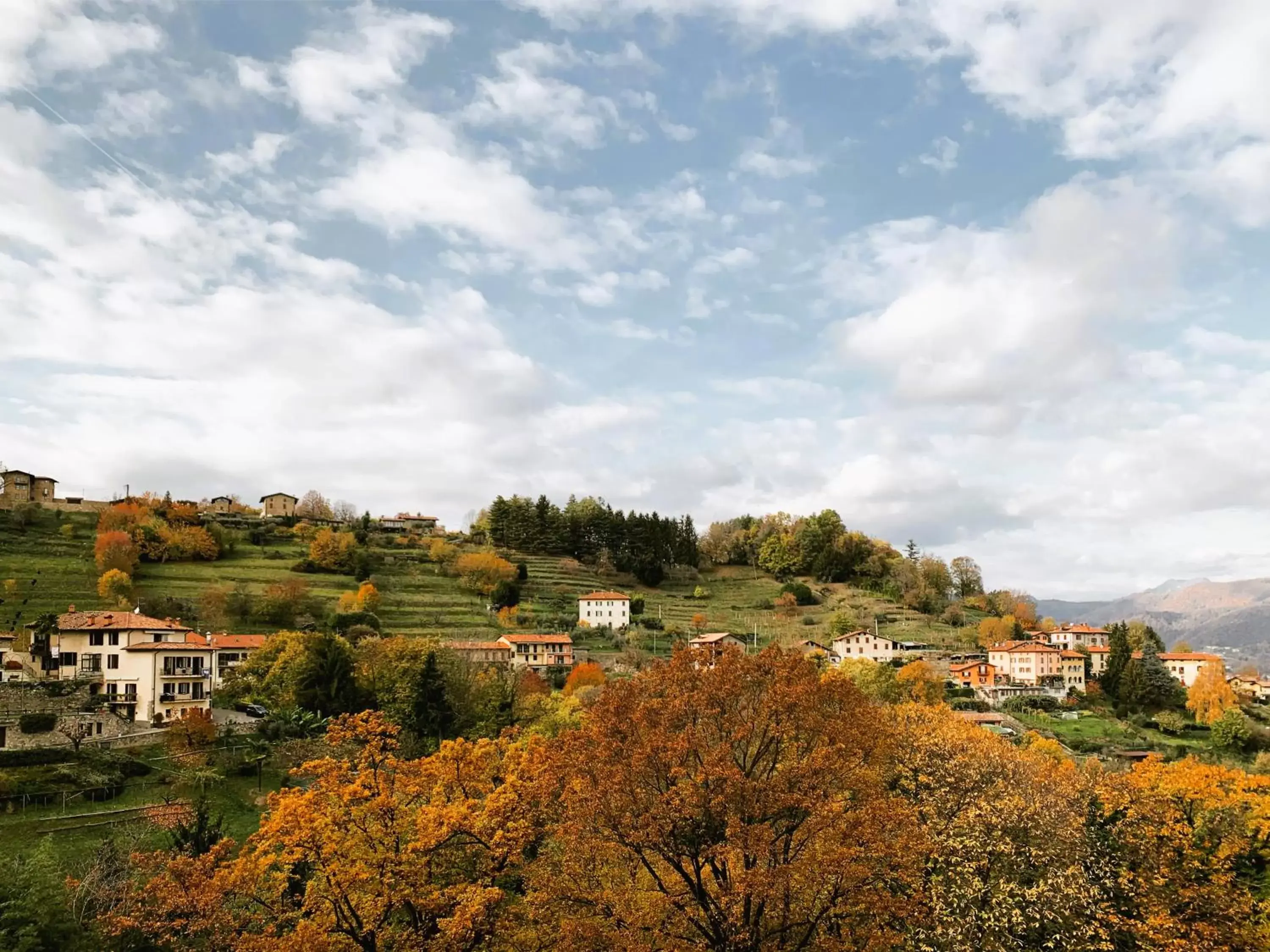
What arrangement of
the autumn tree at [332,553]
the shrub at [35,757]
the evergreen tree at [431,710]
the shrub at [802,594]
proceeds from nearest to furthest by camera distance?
the shrub at [35,757], the evergreen tree at [431,710], the autumn tree at [332,553], the shrub at [802,594]

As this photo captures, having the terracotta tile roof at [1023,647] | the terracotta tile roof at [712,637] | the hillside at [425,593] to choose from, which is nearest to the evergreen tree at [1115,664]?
the terracotta tile roof at [1023,647]

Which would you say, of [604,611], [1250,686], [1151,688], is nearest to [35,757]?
[604,611]

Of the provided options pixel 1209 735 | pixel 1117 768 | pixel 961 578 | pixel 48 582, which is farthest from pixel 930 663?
pixel 48 582

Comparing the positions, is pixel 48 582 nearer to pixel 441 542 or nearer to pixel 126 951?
pixel 441 542

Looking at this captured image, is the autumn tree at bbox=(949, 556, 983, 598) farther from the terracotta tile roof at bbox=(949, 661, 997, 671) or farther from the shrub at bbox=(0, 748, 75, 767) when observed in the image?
the shrub at bbox=(0, 748, 75, 767)

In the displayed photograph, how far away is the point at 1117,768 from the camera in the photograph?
164 feet

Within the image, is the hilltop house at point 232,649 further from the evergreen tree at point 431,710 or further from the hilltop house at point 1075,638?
the hilltop house at point 1075,638

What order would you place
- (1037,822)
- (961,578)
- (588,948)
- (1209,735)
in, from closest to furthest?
1. (588,948)
2. (1037,822)
3. (1209,735)
4. (961,578)

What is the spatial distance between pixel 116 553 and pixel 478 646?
1532 inches

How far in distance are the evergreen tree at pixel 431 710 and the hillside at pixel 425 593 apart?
2489 cm

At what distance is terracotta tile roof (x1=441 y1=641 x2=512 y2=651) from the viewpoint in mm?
69188

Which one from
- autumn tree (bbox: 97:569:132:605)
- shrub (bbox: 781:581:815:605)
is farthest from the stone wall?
shrub (bbox: 781:581:815:605)

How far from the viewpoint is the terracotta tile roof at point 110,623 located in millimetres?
51031

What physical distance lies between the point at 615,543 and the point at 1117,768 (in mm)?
83046
